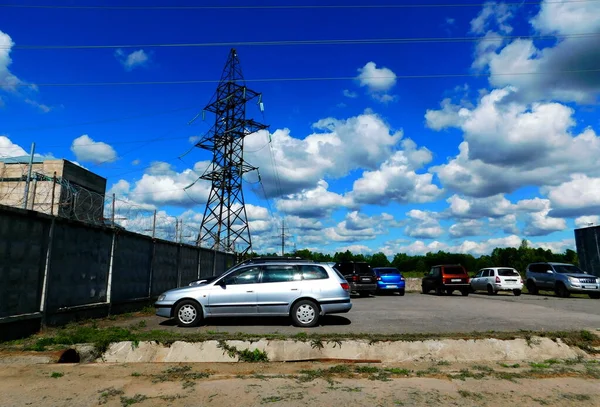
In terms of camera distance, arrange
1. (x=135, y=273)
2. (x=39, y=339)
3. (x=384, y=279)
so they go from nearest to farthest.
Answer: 1. (x=39, y=339)
2. (x=135, y=273)
3. (x=384, y=279)

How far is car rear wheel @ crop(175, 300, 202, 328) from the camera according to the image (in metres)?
9.94

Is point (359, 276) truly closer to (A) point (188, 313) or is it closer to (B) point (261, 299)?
(B) point (261, 299)

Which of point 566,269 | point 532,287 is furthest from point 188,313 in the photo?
point 532,287

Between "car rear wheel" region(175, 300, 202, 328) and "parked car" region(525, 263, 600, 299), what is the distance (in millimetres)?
20062

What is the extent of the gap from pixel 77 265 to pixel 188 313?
2987mm

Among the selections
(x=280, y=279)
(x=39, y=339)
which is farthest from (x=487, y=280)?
(x=39, y=339)

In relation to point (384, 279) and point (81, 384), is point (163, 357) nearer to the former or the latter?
point (81, 384)

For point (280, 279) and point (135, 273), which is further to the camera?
point (135, 273)

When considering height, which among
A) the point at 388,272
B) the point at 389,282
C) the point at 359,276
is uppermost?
the point at 388,272

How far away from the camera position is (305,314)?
32.5 feet

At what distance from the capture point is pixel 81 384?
221 inches

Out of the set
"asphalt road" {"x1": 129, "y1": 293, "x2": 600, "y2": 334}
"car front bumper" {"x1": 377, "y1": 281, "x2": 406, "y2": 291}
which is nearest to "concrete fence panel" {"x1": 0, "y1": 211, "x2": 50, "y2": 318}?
"asphalt road" {"x1": 129, "y1": 293, "x2": 600, "y2": 334}

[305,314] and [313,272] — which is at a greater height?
[313,272]

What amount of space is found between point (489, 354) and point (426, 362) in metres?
1.37
